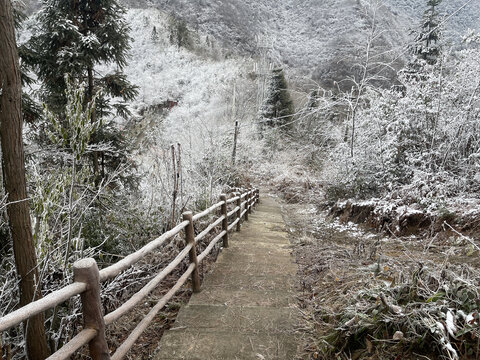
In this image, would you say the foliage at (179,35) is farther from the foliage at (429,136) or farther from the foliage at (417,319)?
the foliage at (417,319)

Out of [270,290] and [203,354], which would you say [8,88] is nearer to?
[203,354]

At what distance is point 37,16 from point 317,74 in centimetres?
3895

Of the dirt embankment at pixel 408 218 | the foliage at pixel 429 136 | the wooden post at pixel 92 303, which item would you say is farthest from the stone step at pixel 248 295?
the foliage at pixel 429 136

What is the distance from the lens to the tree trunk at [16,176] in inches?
97.3

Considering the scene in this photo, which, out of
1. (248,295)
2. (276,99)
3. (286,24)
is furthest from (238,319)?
(286,24)

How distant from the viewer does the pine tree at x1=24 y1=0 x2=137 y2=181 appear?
650 cm

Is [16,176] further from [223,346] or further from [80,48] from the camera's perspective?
[80,48]

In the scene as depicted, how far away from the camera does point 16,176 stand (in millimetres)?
2625

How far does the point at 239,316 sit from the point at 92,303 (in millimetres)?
1714

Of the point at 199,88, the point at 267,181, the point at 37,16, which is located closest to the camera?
the point at 37,16

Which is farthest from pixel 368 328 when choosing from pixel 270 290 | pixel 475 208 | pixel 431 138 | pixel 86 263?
pixel 431 138

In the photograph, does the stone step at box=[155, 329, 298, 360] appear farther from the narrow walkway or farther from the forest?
the forest

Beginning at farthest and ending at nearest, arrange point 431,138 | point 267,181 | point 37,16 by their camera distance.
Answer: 1. point 267,181
2. point 431,138
3. point 37,16

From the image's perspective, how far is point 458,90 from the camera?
7.34 m
